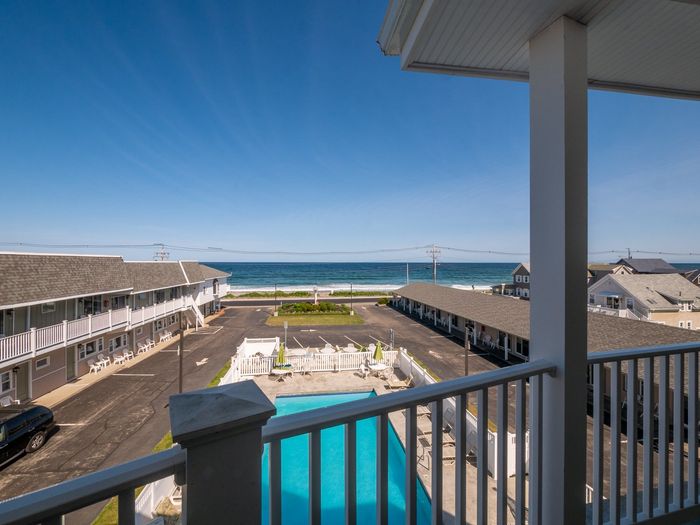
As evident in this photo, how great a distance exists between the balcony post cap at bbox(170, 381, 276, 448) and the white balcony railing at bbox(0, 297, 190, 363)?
12586 mm

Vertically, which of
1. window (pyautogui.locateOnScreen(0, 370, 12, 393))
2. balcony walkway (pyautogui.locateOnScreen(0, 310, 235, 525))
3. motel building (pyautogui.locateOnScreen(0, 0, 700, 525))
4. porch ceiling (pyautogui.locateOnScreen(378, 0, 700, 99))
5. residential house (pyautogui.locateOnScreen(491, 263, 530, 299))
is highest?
porch ceiling (pyautogui.locateOnScreen(378, 0, 700, 99))

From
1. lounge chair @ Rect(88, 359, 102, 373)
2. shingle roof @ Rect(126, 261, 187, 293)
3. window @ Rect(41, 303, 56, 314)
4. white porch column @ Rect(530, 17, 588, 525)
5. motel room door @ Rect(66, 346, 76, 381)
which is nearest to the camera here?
white porch column @ Rect(530, 17, 588, 525)

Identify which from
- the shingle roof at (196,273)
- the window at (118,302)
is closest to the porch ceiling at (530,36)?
the window at (118,302)

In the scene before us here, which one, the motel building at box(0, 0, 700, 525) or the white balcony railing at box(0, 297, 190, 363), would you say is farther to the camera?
the white balcony railing at box(0, 297, 190, 363)

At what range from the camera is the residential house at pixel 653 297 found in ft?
24.6

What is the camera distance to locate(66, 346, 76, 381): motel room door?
11898 mm

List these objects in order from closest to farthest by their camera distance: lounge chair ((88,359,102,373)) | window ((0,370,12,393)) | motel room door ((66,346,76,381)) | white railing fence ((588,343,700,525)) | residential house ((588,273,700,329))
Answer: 1. white railing fence ((588,343,700,525))
2. residential house ((588,273,700,329))
3. window ((0,370,12,393))
4. motel room door ((66,346,76,381))
5. lounge chair ((88,359,102,373))

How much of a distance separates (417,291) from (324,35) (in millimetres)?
19957

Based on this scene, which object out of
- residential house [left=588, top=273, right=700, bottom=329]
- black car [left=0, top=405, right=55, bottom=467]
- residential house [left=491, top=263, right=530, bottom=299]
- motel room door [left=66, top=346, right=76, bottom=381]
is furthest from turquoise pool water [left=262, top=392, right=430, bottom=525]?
residential house [left=491, top=263, right=530, bottom=299]

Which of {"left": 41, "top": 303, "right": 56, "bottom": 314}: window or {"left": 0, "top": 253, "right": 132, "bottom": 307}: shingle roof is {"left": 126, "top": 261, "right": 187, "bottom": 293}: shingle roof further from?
{"left": 41, "top": 303, "right": 56, "bottom": 314}: window

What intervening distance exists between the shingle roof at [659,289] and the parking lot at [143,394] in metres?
4.88

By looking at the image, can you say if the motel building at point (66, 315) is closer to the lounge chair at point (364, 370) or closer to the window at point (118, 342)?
the window at point (118, 342)

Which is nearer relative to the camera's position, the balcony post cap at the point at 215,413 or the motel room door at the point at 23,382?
the balcony post cap at the point at 215,413

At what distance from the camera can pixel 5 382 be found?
9742 mm
